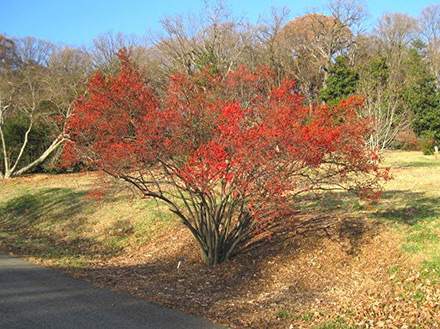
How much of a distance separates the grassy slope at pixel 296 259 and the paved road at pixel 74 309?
0.44 metres

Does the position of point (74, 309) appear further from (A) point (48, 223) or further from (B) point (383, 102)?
(B) point (383, 102)

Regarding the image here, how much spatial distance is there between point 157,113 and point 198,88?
1397 millimetres

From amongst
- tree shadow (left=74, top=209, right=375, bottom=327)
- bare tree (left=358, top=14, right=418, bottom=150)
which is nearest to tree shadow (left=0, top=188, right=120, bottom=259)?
tree shadow (left=74, top=209, right=375, bottom=327)

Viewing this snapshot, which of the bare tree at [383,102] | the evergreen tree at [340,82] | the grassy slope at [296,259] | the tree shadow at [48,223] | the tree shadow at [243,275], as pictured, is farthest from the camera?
the evergreen tree at [340,82]

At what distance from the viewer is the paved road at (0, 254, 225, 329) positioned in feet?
16.6

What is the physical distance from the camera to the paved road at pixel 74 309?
5.07 meters

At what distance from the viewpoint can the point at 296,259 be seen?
8055 mm

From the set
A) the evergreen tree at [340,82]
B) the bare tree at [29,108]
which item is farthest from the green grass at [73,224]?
the evergreen tree at [340,82]

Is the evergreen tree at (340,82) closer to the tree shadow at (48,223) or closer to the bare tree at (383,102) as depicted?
the bare tree at (383,102)

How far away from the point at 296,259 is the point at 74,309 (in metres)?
4.09

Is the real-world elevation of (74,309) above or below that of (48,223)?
above

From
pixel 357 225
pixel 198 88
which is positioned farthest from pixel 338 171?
pixel 198 88

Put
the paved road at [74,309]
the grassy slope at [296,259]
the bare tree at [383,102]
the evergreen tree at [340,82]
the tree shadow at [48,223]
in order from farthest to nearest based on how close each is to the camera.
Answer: the evergreen tree at [340,82]
the bare tree at [383,102]
the tree shadow at [48,223]
the grassy slope at [296,259]
the paved road at [74,309]

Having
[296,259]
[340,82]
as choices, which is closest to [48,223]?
[296,259]
